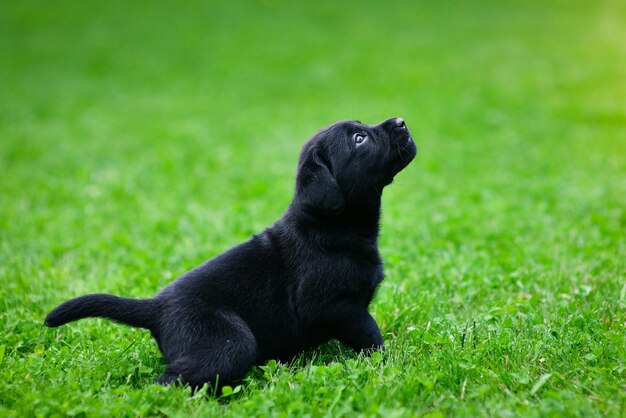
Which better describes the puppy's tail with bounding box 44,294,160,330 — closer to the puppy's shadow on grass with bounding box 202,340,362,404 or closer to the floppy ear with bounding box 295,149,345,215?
the puppy's shadow on grass with bounding box 202,340,362,404

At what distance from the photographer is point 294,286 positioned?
325 cm

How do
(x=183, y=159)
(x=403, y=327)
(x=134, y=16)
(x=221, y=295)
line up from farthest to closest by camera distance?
(x=134, y=16)
(x=183, y=159)
(x=403, y=327)
(x=221, y=295)

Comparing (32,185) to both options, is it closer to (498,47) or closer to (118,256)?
(118,256)

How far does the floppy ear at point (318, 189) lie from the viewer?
10.3 feet

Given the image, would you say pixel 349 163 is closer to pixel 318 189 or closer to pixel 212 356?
pixel 318 189

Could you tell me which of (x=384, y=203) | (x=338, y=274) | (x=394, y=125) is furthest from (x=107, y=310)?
(x=384, y=203)

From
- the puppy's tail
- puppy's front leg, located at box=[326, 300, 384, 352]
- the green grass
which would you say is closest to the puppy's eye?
puppy's front leg, located at box=[326, 300, 384, 352]

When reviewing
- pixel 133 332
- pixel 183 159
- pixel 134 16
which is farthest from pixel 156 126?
pixel 134 16

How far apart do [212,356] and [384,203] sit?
394 centimetres

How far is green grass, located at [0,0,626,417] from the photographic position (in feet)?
9.59

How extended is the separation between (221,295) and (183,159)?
5.62 m

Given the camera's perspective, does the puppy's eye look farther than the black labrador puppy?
Yes

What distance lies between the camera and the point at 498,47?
16.2 meters

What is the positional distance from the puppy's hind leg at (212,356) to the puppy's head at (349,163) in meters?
0.73
